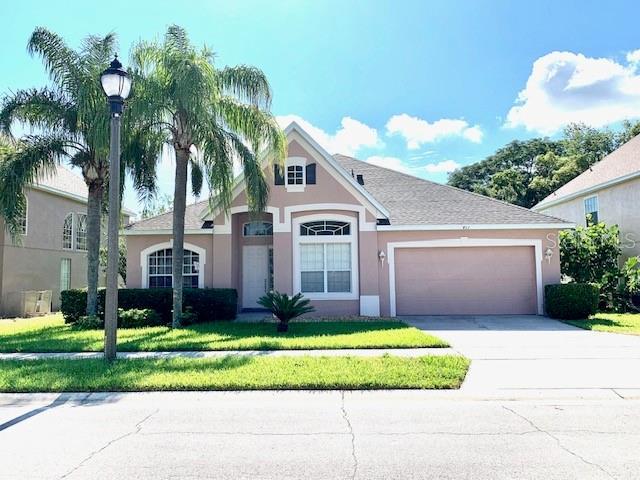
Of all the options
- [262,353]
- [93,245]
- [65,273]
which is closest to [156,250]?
[93,245]

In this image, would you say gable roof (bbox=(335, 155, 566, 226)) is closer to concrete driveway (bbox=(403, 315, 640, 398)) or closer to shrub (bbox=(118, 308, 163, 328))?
concrete driveway (bbox=(403, 315, 640, 398))

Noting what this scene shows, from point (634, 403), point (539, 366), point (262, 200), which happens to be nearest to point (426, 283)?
point (262, 200)

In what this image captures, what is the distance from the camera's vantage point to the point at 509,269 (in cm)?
1650

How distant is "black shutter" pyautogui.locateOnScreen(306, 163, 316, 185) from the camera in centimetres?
1608

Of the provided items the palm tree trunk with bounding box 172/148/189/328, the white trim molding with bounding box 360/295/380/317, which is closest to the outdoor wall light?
the palm tree trunk with bounding box 172/148/189/328

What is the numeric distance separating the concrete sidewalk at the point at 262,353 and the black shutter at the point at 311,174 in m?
7.37

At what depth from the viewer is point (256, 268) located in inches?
687

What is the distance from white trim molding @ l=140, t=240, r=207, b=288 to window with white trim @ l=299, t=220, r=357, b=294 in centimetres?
358

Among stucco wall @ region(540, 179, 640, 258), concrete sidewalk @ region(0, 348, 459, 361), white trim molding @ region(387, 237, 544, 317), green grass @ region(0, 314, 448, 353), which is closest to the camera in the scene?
concrete sidewalk @ region(0, 348, 459, 361)

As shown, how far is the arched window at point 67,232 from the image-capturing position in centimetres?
2312

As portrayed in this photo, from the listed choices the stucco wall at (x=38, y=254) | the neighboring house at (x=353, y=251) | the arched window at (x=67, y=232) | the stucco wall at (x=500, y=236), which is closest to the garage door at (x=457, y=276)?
the neighboring house at (x=353, y=251)

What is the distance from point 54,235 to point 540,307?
21.5m

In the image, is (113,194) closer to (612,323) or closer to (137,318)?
(137,318)

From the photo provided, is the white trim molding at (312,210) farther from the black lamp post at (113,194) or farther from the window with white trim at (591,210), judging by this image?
the window with white trim at (591,210)
